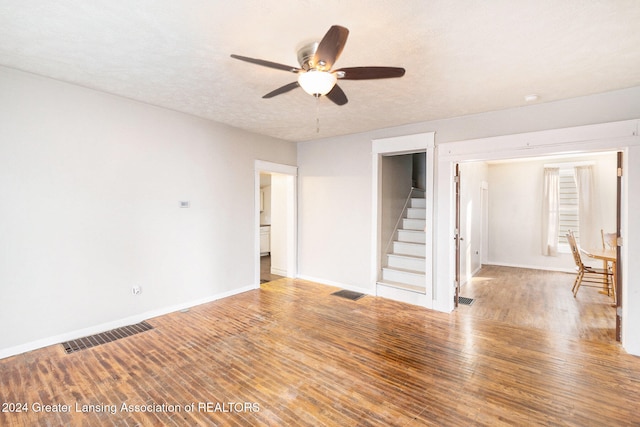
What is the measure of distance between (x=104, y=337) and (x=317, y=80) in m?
3.53

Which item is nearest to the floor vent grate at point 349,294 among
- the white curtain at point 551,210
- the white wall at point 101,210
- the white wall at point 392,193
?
the white wall at point 392,193

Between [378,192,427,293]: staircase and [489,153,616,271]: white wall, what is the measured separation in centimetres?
302

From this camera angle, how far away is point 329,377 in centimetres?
252

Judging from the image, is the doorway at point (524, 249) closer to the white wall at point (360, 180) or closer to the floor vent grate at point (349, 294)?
the white wall at point (360, 180)

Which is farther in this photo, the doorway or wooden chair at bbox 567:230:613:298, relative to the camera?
→ wooden chair at bbox 567:230:613:298

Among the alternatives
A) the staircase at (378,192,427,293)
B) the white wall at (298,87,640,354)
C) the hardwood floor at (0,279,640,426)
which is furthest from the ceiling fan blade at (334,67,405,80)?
the staircase at (378,192,427,293)

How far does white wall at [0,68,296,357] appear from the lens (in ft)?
9.30

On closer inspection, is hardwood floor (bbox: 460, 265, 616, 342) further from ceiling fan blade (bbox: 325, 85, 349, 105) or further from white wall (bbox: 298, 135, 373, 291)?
ceiling fan blade (bbox: 325, 85, 349, 105)

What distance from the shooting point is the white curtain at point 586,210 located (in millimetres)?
6371

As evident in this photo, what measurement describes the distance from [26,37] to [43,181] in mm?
1376

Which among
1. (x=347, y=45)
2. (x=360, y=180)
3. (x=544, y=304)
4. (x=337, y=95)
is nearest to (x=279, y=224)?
(x=360, y=180)

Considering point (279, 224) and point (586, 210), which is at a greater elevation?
point (586, 210)

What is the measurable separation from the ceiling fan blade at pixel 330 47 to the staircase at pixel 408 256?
3.67 metres

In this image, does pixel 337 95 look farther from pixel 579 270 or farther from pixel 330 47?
pixel 579 270
